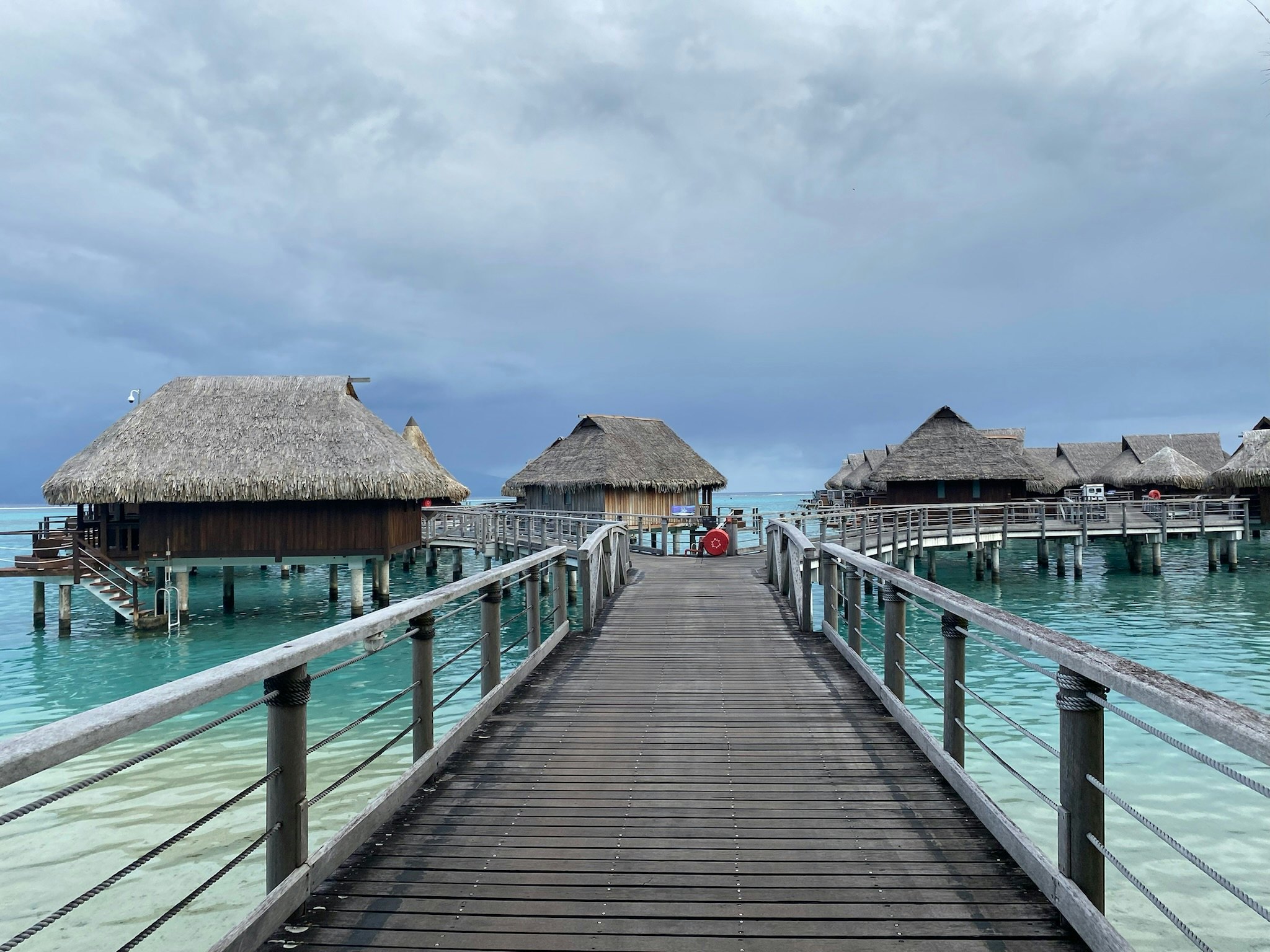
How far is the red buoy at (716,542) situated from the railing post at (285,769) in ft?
58.5

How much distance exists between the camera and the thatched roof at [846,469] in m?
60.4

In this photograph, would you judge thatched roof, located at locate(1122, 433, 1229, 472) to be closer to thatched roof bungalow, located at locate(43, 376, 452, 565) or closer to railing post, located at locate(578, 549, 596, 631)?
thatched roof bungalow, located at locate(43, 376, 452, 565)

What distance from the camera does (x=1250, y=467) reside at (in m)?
33.9

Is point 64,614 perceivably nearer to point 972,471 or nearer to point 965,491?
point 972,471

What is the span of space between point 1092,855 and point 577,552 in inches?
275

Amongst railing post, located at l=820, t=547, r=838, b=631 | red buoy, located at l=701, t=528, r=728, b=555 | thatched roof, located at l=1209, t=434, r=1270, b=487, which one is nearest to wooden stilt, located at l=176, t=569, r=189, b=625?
red buoy, located at l=701, t=528, r=728, b=555

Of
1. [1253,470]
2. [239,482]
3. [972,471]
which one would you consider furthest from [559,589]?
[1253,470]

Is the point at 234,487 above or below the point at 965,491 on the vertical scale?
above

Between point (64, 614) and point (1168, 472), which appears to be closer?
point (64, 614)

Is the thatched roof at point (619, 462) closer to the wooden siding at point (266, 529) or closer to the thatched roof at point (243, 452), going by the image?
the thatched roof at point (243, 452)

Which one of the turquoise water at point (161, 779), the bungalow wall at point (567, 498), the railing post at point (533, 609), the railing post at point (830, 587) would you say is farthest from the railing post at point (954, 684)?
the bungalow wall at point (567, 498)

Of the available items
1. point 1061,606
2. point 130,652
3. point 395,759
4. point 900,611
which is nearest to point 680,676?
point 900,611

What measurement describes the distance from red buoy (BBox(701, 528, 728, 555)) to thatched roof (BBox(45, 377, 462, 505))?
850cm

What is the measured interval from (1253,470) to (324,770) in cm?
3858
